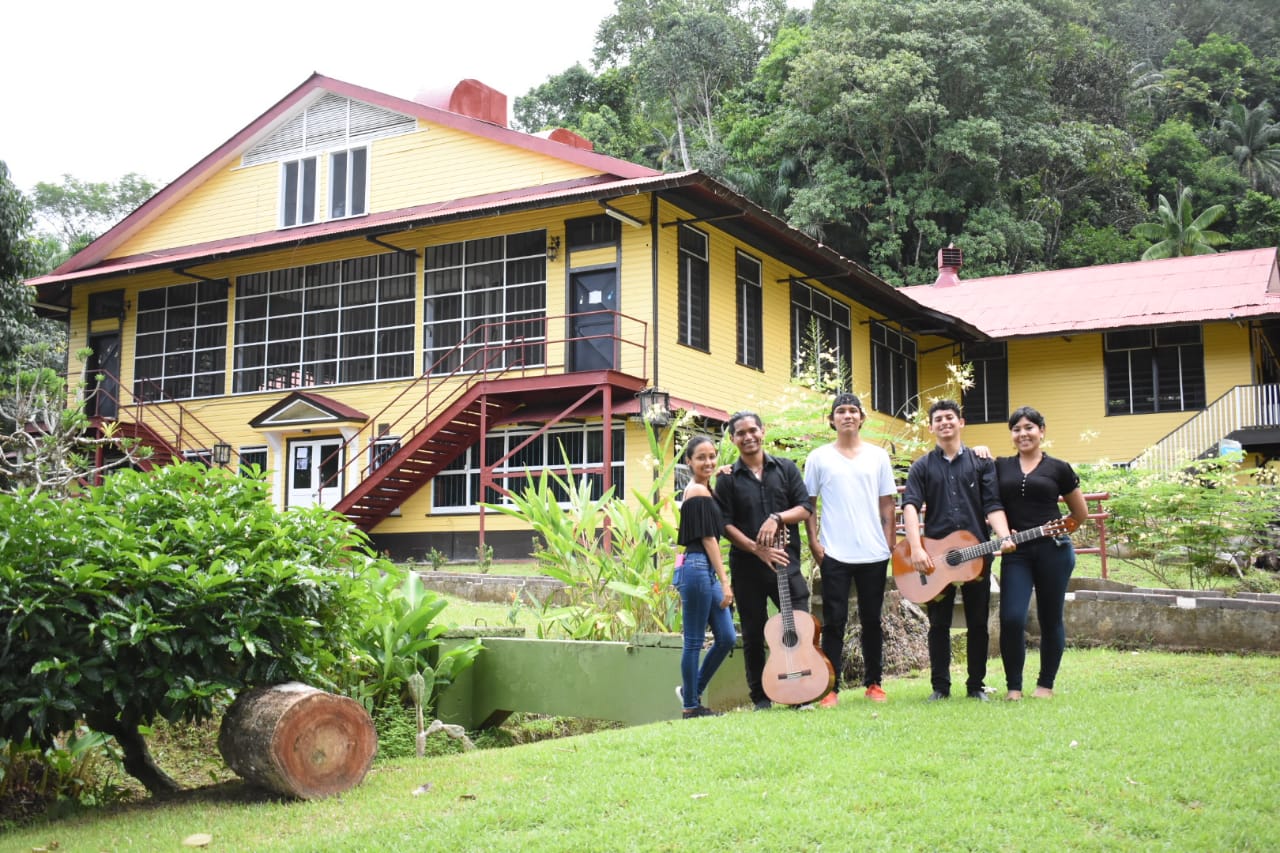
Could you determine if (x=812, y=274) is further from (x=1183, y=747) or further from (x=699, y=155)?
(x=699, y=155)

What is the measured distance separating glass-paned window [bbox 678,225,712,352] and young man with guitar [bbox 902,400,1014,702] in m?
12.4

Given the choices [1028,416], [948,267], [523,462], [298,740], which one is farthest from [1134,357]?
[298,740]

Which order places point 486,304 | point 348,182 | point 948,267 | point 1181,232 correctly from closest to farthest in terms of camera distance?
point 486,304
point 348,182
point 948,267
point 1181,232

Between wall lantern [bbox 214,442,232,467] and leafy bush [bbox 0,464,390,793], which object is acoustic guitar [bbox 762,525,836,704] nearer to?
leafy bush [bbox 0,464,390,793]

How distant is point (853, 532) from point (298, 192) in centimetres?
1815

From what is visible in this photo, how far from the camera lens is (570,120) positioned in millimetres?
49562

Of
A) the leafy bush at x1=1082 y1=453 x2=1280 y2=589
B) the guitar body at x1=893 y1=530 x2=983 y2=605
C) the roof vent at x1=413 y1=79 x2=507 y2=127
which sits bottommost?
the guitar body at x1=893 y1=530 x2=983 y2=605

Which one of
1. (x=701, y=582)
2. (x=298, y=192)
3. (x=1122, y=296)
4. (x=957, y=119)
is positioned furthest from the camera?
(x=957, y=119)

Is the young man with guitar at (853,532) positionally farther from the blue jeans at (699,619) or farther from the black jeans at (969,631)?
the blue jeans at (699,619)

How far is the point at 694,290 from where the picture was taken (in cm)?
1977

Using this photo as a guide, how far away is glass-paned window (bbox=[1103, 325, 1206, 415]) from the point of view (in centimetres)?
2594

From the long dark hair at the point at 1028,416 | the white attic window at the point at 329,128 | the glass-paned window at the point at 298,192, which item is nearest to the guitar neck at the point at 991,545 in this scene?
the long dark hair at the point at 1028,416

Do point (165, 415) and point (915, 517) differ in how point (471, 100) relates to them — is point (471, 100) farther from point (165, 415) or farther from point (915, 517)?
point (915, 517)

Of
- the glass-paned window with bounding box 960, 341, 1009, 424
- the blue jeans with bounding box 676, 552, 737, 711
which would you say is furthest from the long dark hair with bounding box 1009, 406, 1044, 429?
the glass-paned window with bounding box 960, 341, 1009, 424
